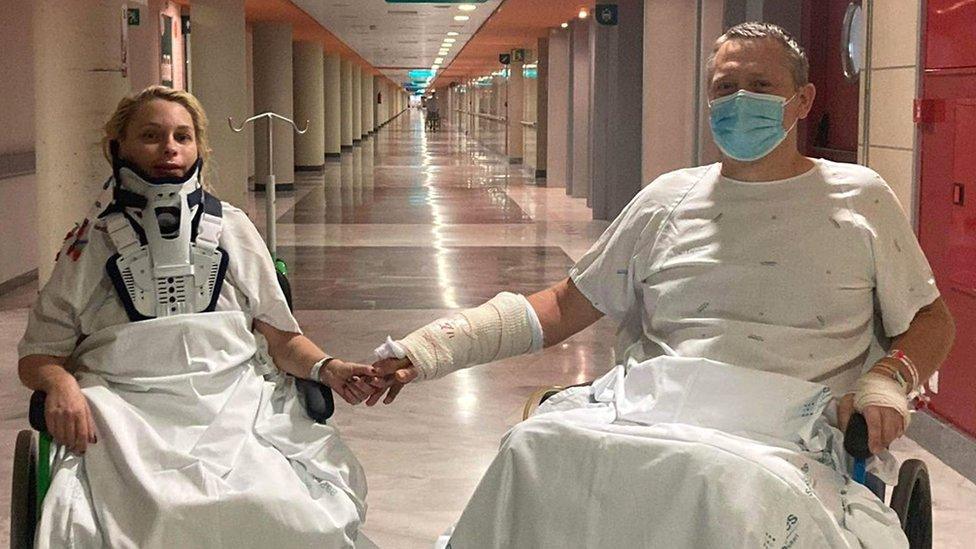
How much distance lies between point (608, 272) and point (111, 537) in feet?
3.73

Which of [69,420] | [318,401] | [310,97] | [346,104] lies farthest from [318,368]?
[346,104]

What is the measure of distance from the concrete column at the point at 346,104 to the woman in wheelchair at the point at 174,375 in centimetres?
3257

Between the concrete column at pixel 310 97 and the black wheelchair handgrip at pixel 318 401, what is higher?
the concrete column at pixel 310 97

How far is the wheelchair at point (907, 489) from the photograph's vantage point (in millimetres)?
2355

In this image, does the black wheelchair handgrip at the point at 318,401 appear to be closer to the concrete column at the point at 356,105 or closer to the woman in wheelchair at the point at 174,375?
the woman in wheelchair at the point at 174,375

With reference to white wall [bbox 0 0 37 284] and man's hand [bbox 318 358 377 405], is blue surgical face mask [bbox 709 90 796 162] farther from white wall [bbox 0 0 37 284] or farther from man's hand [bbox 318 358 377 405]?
white wall [bbox 0 0 37 284]

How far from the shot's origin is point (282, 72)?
67.3ft

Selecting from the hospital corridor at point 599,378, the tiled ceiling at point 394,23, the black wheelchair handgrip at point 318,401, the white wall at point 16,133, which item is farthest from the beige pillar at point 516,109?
the black wheelchair handgrip at point 318,401

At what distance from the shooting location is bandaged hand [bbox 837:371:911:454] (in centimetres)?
235

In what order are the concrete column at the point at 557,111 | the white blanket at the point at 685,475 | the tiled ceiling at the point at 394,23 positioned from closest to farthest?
the white blanket at the point at 685,475 < the tiled ceiling at the point at 394,23 < the concrete column at the point at 557,111

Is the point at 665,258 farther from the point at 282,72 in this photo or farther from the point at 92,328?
the point at 282,72

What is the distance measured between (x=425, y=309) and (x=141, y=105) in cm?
532

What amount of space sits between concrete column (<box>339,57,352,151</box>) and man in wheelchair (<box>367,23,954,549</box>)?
32858 mm

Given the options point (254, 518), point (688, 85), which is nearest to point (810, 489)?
point (254, 518)
